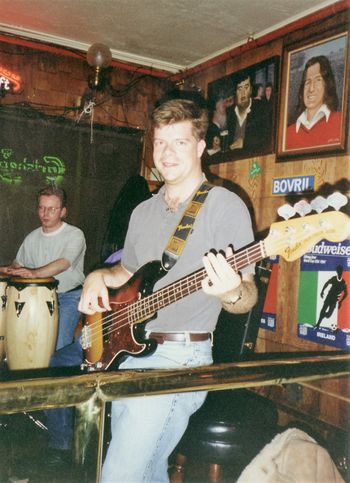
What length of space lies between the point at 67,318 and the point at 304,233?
9.48ft

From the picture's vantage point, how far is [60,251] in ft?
14.5

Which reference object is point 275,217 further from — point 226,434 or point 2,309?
point 2,309

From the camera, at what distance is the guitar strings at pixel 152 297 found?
5.34ft

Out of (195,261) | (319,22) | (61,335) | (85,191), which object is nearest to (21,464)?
(61,335)

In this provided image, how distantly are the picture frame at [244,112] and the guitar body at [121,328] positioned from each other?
2.60 meters

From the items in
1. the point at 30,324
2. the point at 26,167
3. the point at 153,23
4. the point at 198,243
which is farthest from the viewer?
the point at 26,167

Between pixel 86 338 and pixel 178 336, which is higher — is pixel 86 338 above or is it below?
below

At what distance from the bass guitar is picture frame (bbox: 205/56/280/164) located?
8.58 ft

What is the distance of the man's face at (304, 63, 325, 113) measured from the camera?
3604 millimetres

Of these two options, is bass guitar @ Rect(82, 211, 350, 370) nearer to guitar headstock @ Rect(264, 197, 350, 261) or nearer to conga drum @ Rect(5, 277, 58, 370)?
guitar headstock @ Rect(264, 197, 350, 261)

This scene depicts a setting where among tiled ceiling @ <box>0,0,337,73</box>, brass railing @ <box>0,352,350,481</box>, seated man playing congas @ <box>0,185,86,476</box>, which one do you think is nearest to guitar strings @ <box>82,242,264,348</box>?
brass railing @ <box>0,352,350,481</box>

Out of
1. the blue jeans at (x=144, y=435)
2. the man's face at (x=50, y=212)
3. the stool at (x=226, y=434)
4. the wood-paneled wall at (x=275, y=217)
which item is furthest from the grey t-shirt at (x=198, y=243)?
the man's face at (x=50, y=212)

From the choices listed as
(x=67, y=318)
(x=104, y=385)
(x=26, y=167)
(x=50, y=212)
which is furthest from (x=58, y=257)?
(x=104, y=385)

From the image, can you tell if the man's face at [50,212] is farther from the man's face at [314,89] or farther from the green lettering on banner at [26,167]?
the man's face at [314,89]
